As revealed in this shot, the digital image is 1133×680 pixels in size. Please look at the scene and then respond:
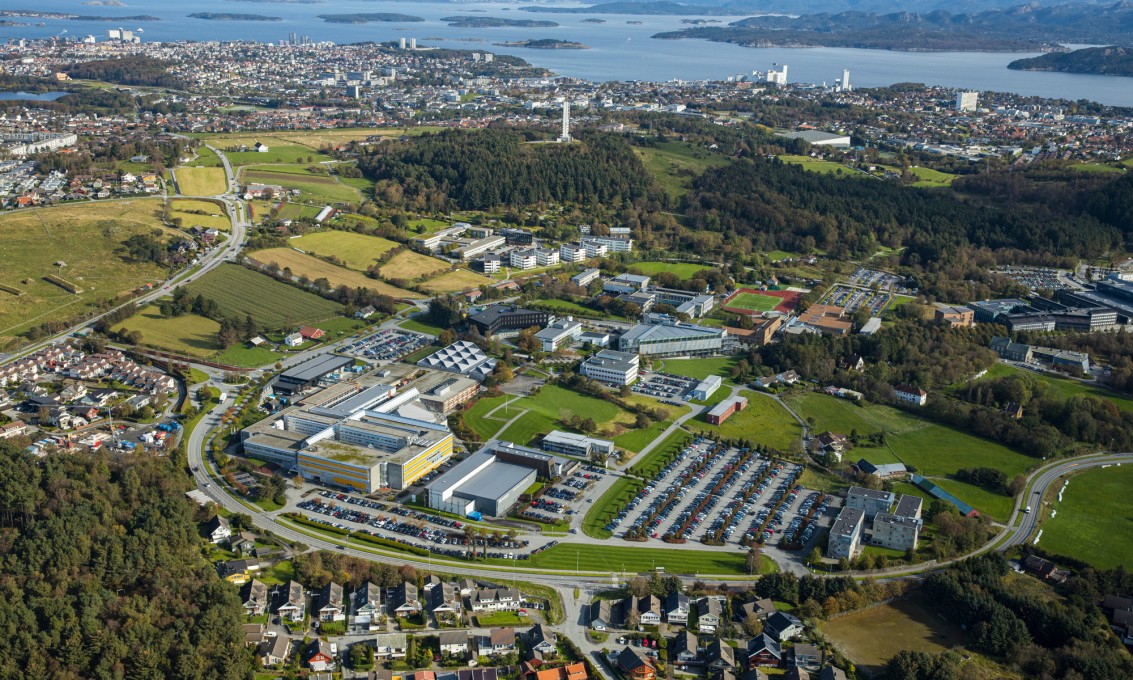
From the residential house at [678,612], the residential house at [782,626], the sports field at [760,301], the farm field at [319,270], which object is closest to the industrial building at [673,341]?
the sports field at [760,301]

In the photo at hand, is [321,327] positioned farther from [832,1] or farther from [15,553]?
[832,1]

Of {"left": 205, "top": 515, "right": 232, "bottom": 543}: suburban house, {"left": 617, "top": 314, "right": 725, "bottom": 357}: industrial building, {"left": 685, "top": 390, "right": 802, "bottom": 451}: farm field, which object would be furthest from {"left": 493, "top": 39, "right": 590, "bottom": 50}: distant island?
{"left": 205, "top": 515, "right": 232, "bottom": 543}: suburban house

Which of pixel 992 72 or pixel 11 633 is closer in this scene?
pixel 11 633

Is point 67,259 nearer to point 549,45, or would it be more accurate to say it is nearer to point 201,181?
point 201,181

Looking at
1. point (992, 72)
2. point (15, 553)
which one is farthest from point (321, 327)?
point (992, 72)

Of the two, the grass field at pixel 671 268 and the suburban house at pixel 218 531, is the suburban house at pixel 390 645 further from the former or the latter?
the grass field at pixel 671 268

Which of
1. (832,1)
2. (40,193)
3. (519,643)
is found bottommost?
(519,643)
